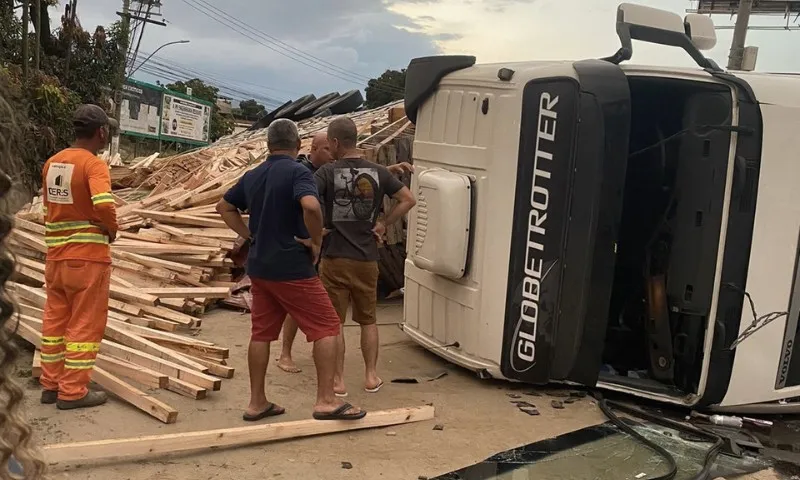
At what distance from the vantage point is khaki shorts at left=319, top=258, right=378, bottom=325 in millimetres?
5434

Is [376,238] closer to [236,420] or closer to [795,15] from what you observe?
[236,420]

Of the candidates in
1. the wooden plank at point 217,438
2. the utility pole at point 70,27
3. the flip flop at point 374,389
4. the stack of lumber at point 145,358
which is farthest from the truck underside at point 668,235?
the utility pole at point 70,27

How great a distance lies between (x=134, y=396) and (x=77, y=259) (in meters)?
1.03

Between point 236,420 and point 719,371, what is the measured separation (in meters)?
3.63

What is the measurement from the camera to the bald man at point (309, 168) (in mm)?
6023

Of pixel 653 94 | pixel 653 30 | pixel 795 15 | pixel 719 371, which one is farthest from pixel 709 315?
pixel 795 15

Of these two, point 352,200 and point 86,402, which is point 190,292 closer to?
point 86,402

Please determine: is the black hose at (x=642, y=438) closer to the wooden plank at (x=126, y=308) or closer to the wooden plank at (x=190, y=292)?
the wooden plank at (x=190, y=292)

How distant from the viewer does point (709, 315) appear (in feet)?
17.4

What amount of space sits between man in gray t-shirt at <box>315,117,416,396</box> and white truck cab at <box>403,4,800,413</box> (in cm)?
56

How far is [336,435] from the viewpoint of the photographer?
4699 mm

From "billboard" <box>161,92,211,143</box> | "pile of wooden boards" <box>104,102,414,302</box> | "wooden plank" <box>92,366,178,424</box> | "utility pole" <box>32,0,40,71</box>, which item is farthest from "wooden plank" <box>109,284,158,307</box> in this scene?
"billboard" <box>161,92,211,143</box>

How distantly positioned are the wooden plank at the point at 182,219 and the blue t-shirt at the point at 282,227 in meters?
4.07

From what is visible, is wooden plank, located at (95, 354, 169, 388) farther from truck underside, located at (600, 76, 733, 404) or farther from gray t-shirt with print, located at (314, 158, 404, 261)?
truck underside, located at (600, 76, 733, 404)
